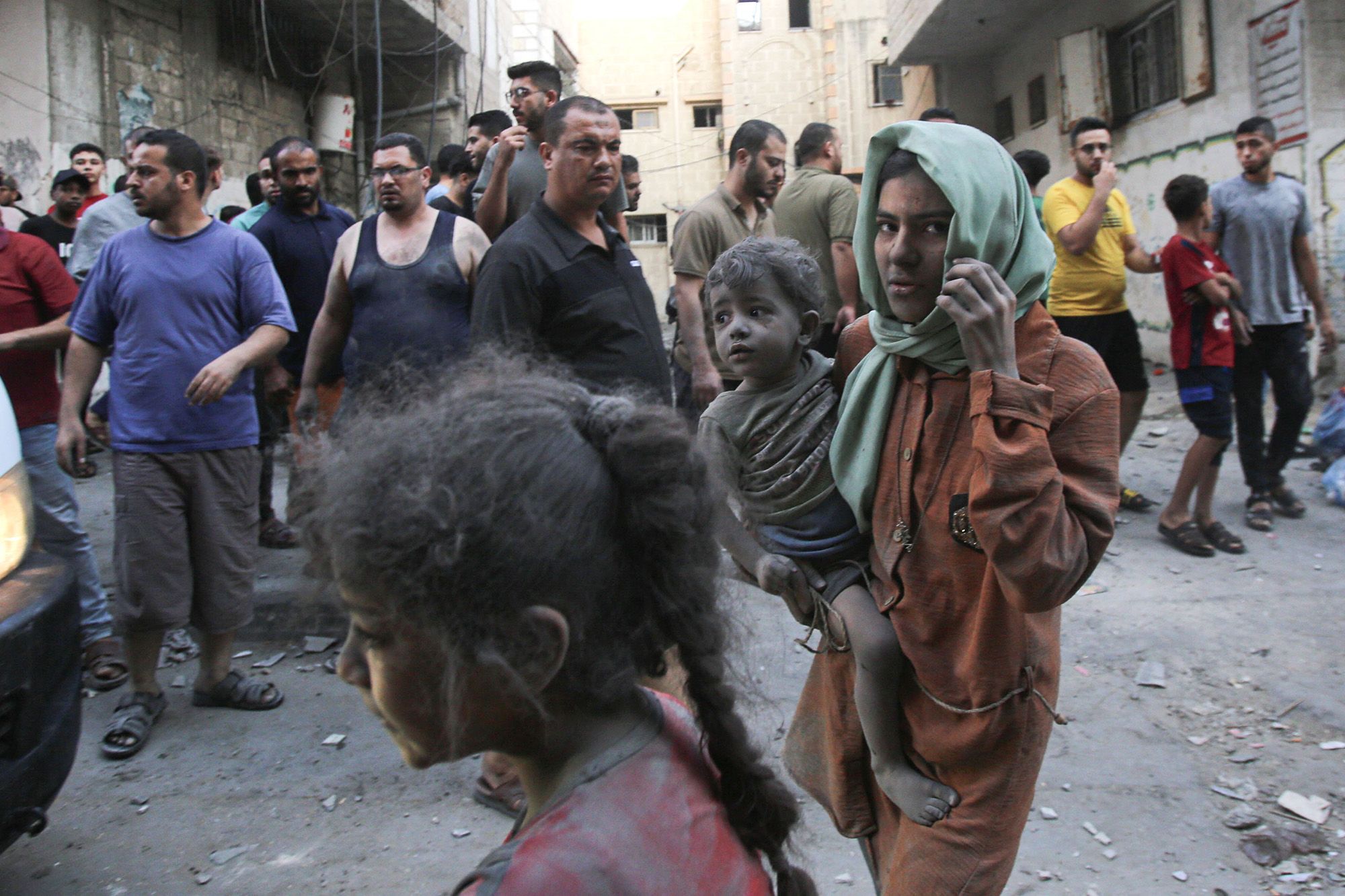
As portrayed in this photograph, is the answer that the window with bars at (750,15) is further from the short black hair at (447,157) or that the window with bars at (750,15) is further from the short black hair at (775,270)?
the short black hair at (775,270)

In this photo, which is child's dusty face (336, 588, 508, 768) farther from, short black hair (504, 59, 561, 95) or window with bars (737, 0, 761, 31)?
window with bars (737, 0, 761, 31)

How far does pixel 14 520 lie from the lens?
9.13 feet

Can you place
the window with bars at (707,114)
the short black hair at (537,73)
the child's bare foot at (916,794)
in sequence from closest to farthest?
the child's bare foot at (916,794) → the short black hair at (537,73) → the window with bars at (707,114)

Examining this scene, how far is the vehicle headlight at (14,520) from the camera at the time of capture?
106 inches

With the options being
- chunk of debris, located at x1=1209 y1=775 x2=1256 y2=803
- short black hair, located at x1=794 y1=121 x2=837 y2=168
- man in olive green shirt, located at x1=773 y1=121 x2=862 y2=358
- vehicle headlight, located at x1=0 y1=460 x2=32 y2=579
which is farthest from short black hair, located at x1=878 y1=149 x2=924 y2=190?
short black hair, located at x1=794 y1=121 x2=837 y2=168

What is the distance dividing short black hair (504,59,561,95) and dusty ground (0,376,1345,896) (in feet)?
9.07

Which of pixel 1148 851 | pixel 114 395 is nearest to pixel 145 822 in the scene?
pixel 114 395

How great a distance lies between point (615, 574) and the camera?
1.13 meters

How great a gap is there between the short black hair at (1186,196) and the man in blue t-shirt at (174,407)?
15.8 feet

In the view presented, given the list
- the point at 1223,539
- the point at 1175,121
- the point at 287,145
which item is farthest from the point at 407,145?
the point at 1175,121

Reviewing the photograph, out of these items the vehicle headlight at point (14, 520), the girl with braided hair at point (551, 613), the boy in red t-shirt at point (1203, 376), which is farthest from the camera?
the boy in red t-shirt at point (1203, 376)

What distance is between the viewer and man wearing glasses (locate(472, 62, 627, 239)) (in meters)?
4.35

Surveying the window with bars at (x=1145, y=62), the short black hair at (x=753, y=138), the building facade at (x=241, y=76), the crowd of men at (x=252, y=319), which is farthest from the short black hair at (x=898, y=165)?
the window with bars at (x=1145, y=62)

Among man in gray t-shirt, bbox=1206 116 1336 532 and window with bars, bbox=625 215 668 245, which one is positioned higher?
window with bars, bbox=625 215 668 245
